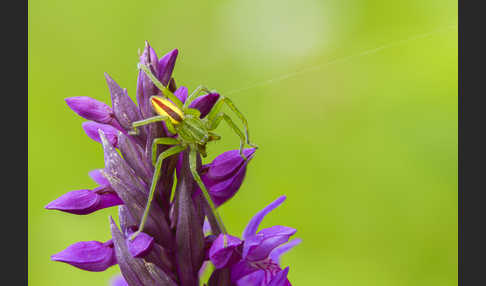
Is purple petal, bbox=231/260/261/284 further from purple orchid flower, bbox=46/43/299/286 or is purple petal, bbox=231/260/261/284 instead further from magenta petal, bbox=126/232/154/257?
magenta petal, bbox=126/232/154/257

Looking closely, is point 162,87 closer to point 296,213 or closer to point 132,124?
point 132,124

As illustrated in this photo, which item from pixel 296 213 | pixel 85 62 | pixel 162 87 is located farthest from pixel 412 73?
pixel 162 87

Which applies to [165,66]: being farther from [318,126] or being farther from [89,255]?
[318,126]

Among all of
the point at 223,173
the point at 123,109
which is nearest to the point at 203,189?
the point at 223,173

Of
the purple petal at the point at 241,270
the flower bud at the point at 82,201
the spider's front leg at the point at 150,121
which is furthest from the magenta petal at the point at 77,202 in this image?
the purple petal at the point at 241,270

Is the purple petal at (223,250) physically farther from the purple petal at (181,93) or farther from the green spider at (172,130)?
the purple petal at (181,93)

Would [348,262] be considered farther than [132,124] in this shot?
Yes
